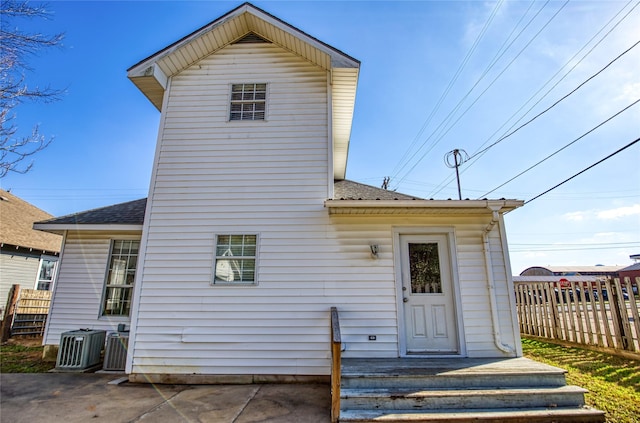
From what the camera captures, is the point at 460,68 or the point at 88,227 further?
the point at 460,68

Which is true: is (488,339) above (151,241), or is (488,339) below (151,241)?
below

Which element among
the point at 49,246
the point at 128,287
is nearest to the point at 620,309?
the point at 128,287

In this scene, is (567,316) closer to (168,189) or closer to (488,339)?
(488,339)

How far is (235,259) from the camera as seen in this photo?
5703 millimetres

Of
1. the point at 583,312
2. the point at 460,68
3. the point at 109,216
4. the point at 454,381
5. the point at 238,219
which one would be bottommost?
the point at 454,381

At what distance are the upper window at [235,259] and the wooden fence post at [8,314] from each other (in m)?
8.57

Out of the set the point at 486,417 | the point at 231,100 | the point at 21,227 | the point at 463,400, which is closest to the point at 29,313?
the point at 21,227

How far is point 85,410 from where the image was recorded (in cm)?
410

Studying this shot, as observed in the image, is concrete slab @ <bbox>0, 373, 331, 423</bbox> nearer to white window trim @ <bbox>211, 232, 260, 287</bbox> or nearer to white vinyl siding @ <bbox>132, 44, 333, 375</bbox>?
white vinyl siding @ <bbox>132, 44, 333, 375</bbox>

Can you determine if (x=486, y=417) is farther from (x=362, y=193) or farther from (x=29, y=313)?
(x=29, y=313)

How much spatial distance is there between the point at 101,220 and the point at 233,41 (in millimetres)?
5338

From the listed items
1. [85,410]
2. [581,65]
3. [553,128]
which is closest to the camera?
[85,410]

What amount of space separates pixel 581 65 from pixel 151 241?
10343mm

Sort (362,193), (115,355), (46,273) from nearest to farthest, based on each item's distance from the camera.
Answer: (115,355) → (362,193) → (46,273)
